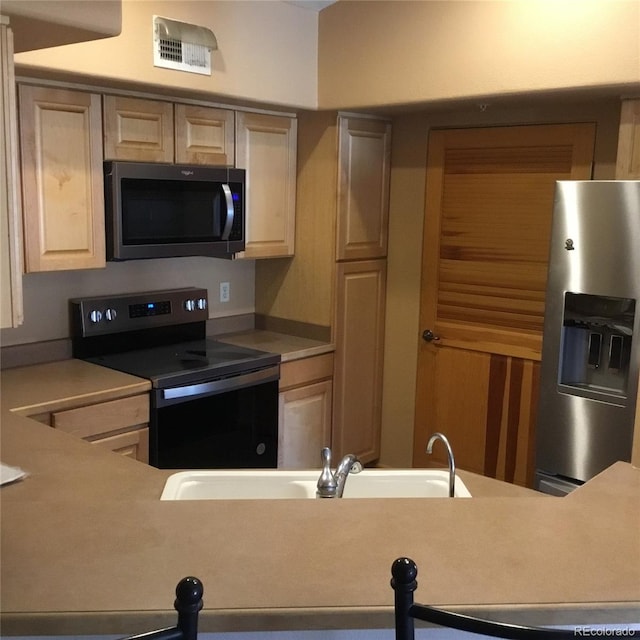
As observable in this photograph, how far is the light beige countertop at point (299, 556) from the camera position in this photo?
1.16m

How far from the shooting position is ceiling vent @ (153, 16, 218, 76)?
9.52ft

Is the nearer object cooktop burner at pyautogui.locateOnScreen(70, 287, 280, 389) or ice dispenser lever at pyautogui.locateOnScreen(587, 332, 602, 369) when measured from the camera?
ice dispenser lever at pyautogui.locateOnScreen(587, 332, 602, 369)

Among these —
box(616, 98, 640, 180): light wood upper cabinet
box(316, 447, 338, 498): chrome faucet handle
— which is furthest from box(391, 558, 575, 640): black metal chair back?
box(616, 98, 640, 180): light wood upper cabinet

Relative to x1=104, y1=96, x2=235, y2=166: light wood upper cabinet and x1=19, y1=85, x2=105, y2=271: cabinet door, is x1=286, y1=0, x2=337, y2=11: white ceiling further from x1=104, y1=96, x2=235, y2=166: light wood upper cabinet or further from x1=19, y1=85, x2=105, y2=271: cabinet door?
x1=19, y1=85, x2=105, y2=271: cabinet door

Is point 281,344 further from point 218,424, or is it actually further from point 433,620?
point 433,620

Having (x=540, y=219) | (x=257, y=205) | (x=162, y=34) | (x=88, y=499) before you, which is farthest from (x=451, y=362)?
(x=88, y=499)

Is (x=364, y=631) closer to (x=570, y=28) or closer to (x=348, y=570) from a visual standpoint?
(x=348, y=570)

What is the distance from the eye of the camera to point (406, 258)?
3.95 meters

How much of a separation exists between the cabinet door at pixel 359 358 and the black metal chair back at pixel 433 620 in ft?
9.22

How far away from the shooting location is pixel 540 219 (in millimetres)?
3398

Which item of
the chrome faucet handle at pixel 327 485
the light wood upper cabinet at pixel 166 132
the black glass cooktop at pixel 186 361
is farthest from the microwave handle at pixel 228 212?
the chrome faucet handle at pixel 327 485

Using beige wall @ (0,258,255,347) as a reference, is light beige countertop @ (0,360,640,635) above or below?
below

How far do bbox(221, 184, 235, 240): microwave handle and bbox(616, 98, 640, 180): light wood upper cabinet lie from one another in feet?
5.36

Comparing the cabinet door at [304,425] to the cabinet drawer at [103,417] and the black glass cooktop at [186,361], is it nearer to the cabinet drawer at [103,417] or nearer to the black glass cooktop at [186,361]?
the black glass cooktop at [186,361]
